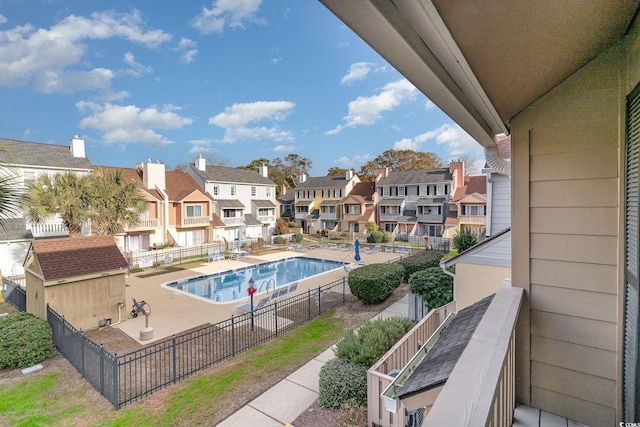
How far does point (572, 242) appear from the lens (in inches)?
94.4

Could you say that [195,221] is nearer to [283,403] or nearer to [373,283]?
[373,283]

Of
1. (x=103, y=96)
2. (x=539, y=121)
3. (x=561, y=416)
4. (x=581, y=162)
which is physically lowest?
(x=561, y=416)

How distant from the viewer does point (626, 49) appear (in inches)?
75.9

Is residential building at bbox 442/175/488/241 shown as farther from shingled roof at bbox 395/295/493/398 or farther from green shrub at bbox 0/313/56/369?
green shrub at bbox 0/313/56/369

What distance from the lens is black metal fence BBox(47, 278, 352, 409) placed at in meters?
6.00

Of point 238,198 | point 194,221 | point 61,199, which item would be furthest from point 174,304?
point 238,198

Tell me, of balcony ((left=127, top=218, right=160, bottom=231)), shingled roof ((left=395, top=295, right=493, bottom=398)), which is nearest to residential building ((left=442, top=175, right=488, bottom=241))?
shingled roof ((left=395, top=295, right=493, bottom=398))

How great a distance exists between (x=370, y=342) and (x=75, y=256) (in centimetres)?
961

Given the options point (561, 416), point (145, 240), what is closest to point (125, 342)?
point (561, 416)

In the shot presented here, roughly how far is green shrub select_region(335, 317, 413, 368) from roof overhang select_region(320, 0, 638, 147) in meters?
4.89

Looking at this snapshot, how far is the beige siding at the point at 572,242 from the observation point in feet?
7.13

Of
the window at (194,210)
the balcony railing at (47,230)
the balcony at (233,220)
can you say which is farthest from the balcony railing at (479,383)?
the balcony at (233,220)

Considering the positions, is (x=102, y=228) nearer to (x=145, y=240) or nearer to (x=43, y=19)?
(x=145, y=240)

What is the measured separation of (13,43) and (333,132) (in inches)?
1527
